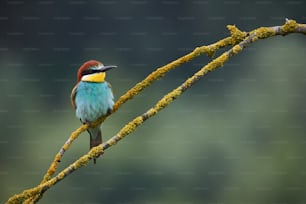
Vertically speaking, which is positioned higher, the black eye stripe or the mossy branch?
the black eye stripe

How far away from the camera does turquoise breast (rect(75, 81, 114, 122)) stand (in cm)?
313

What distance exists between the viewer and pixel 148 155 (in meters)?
11.9

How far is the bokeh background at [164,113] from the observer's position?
11406 millimetres

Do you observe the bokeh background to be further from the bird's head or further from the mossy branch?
the mossy branch

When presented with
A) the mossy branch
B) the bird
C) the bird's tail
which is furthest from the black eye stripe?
the mossy branch

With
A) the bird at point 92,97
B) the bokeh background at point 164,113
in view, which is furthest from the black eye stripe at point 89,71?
the bokeh background at point 164,113

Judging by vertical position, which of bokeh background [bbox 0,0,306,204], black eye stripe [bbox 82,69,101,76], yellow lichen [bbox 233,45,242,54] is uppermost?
bokeh background [bbox 0,0,306,204]

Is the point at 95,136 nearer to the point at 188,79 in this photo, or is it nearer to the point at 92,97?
the point at 92,97

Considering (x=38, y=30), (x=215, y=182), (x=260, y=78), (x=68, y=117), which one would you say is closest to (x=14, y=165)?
(x=68, y=117)

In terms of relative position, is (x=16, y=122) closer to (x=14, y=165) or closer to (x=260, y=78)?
(x=14, y=165)

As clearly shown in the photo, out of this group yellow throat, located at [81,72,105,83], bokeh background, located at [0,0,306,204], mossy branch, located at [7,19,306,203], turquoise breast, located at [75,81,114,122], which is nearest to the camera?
mossy branch, located at [7,19,306,203]

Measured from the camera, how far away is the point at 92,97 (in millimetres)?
3213

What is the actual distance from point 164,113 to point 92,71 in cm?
855

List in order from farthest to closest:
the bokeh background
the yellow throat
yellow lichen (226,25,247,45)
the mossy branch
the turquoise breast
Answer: the bokeh background < the yellow throat < the turquoise breast < yellow lichen (226,25,247,45) < the mossy branch
